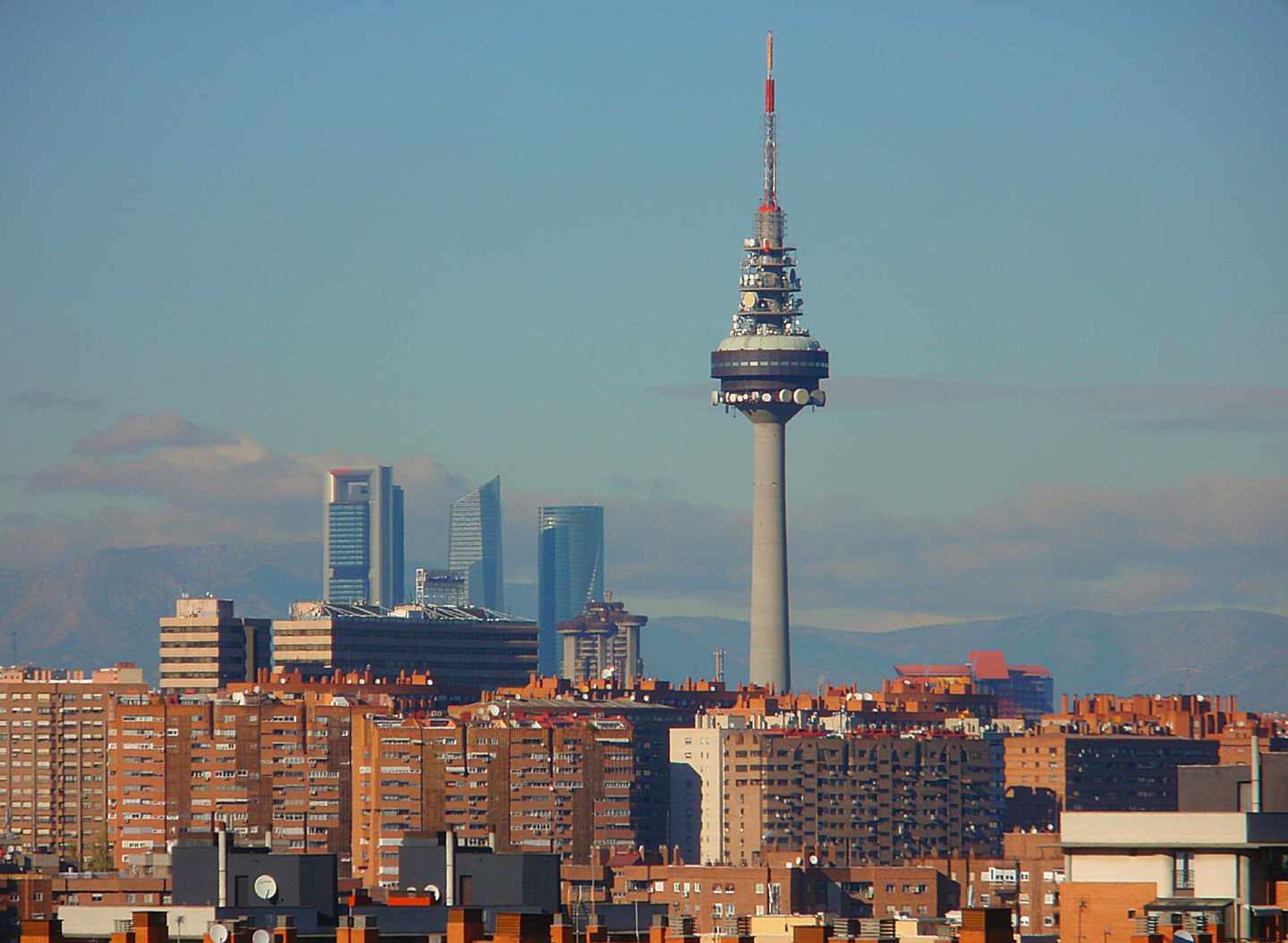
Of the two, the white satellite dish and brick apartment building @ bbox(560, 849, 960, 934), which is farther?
brick apartment building @ bbox(560, 849, 960, 934)

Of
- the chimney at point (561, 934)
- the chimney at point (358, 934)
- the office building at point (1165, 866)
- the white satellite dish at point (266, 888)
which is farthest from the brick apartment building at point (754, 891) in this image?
the chimney at point (561, 934)

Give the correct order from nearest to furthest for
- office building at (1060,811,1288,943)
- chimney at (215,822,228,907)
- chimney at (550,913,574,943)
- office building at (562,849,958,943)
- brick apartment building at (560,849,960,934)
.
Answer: chimney at (550,913,574,943) → office building at (1060,811,1288,943) → chimney at (215,822,228,907) → office building at (562,849,958,943) → brick apartment building at (560,849,960,934)

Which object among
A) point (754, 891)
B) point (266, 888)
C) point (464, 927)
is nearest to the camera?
point (464, 927)

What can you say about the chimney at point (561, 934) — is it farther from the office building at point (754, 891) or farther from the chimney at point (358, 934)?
the office building at point (754, 891)

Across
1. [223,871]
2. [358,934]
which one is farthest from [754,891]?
[358,934]

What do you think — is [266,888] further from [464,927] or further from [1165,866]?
[1165,866]

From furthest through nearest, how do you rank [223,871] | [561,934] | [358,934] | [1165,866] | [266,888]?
[223,871] → [266,888] → [1165,866] → [358,934] → [561,934]

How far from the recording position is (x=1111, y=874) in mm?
60531

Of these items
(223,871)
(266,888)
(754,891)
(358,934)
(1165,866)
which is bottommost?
(358,934)

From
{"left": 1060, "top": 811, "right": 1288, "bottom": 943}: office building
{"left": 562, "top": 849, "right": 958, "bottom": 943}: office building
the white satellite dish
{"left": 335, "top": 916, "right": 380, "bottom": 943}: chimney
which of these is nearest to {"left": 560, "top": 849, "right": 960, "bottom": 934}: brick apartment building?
{"left": 562, "top": 849, "right": 958, "bottom": 943}: office building

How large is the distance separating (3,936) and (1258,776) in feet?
108

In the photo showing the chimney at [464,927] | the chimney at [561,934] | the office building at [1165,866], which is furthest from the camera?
the office building at [1165,866]

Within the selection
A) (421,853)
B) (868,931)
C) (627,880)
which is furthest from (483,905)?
(627,880)

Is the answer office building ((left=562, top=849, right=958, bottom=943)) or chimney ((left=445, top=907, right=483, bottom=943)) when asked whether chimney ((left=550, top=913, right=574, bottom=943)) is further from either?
office building ((left=562, top=849, right=958, bottom=943))
